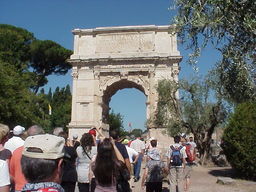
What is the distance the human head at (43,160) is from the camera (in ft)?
6.56

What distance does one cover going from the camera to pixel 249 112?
11883 mm

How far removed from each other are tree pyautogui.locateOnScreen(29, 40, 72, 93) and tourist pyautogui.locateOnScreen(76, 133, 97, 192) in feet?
103

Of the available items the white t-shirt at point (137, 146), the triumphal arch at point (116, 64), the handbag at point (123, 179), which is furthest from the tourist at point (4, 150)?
the triumphal arch at point (116, 64)

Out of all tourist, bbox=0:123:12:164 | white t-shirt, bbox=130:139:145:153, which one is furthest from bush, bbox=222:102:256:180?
tourist, bbox=0:123:12:164

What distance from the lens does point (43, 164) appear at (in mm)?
1993

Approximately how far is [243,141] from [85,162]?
314 inches

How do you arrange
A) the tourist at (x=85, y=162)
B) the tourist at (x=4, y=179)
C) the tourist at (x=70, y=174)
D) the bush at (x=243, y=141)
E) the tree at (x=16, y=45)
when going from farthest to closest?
the tree at (x=16, y=45) → the bush at (x=243, y=141) → the tourist at (x=85, y=162) → the tourist at (x=70, y=174) → the tourist at (x=4, y=179)

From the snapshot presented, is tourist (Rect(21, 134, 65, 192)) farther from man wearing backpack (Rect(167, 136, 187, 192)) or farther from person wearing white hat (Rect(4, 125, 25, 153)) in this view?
man wearing backpack (Rect(167, 136, 187, 192))

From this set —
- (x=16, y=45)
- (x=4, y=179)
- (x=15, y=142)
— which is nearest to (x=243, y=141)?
(x=15, y=142)

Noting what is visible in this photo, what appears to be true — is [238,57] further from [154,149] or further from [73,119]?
[73,119]

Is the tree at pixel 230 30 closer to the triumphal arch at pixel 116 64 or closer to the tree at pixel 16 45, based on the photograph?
the triumphal arch at pixel 116 64

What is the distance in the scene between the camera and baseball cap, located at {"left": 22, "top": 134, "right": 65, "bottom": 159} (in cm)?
203

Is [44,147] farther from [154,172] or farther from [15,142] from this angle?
[154,172]

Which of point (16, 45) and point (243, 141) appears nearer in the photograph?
point (243, 141)
